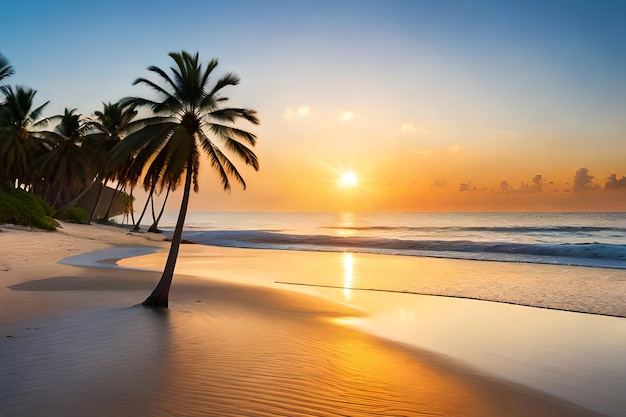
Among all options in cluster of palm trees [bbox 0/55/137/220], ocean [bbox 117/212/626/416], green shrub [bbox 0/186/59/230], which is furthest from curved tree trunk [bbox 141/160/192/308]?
cluster of palm trees [bbox 0/55/137/220]

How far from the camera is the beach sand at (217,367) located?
19.5ft

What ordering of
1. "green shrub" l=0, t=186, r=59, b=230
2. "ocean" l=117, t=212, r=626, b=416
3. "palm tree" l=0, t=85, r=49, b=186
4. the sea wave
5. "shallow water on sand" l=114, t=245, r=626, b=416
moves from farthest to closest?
"palm tree" l=0, t=85, r=49, b=186 → "green shrub" l=0, t=186, r=59, b=230 → the sea wave → "ocean" l=117, t=212, r=626, b=416 → "shallow water on sand" l=114, t=245, r=626, b=416

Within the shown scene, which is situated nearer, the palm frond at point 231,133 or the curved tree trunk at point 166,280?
the curved tree trunk at point 166,280

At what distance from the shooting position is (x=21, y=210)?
35250 millimetres

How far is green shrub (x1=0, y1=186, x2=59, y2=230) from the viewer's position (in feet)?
113

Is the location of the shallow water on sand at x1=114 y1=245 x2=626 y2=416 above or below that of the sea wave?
below

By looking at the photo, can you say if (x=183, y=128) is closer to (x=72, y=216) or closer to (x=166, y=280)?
(x=166, y=280)

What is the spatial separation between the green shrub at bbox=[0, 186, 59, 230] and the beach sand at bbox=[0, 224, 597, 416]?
83.1ft

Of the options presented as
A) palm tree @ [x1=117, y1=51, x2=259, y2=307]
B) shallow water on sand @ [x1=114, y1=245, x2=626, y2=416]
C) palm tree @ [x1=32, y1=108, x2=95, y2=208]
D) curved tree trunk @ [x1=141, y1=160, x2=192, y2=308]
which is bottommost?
shallow water on sand @ [x1=114, y1=245, x2=626, y2=416]

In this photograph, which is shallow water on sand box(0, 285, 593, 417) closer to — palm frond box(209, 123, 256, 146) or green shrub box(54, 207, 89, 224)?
palm frond box(209, 123, 256, 146)

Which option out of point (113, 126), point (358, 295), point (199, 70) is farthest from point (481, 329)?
point (113, 126)

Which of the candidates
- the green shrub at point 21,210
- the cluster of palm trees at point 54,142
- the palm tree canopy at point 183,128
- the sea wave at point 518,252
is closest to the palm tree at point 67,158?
the cluster of palm trees at point 54,142

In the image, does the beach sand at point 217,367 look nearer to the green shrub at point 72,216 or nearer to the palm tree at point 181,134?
the palm tree at point 181,134

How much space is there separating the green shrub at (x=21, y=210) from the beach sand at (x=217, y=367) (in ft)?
83.1
